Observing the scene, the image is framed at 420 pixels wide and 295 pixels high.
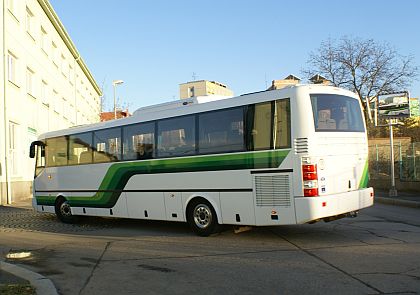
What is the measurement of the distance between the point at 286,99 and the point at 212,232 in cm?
336

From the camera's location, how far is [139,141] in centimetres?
1207

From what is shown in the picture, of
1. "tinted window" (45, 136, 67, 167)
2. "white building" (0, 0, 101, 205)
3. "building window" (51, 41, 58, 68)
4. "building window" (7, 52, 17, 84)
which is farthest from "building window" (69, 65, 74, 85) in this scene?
"tinted window" (45, 136, 67, 167)

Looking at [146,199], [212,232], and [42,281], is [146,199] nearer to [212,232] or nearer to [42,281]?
[212,232]

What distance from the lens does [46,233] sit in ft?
40.1

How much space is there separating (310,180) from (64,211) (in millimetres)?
8618

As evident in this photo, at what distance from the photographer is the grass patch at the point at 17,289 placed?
18.9 ft

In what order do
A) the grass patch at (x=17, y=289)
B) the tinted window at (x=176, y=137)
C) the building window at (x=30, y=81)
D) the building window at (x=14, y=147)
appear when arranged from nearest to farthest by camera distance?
the grass patch at (x=17, y=289) < the tinted window at (x=176, y=137) < the building window at (x=14, y=147) < the building window at (x=30, y=81)

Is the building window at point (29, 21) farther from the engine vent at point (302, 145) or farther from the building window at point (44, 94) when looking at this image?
the engine vent at point (302, 145)

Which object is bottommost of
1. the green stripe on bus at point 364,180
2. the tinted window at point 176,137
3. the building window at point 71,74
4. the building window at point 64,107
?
the green stripe on bus at point 364,180

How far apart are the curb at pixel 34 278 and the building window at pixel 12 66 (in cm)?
1609

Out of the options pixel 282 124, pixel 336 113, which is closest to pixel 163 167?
pixel 282 124

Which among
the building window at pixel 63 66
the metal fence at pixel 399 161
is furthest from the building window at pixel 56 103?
the metal fence at pixel 399 161

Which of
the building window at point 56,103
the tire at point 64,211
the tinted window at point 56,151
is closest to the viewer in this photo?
the tire at point 64,211

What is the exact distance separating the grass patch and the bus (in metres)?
4.78
